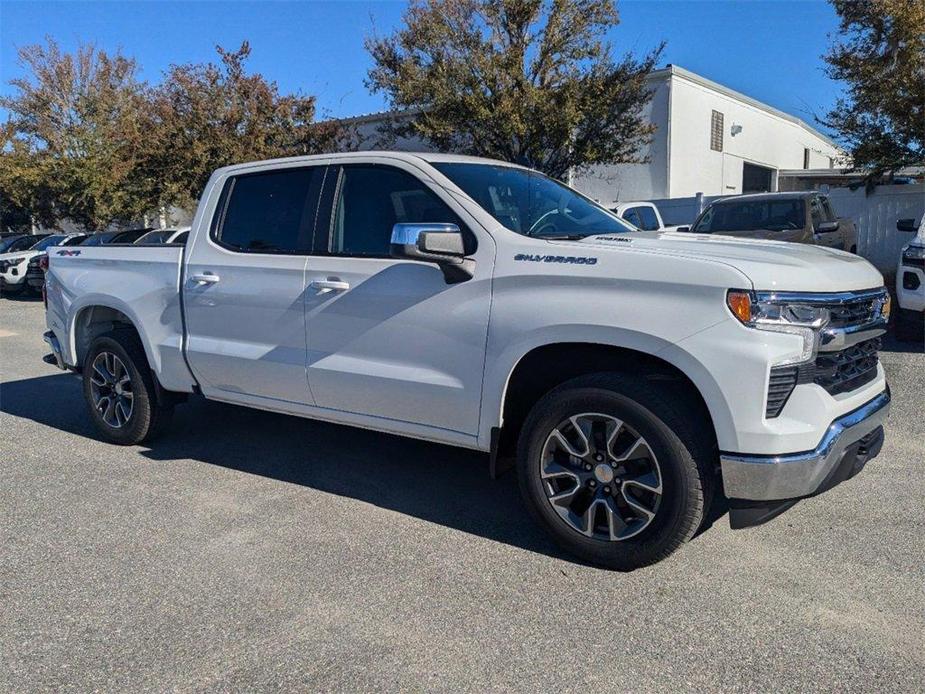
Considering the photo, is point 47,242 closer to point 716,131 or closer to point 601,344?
point 716,131

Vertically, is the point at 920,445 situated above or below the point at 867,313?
below

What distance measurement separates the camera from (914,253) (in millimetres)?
8219

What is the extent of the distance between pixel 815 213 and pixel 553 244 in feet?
31.5

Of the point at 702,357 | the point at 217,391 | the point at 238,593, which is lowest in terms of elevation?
the point at 238,593

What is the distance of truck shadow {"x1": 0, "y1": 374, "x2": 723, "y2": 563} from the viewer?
14.3ft

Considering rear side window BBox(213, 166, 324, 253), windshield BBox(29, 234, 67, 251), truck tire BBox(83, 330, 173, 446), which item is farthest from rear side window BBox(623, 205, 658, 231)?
windshield BBox(29, 234, 67, 251)

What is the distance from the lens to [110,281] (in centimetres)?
570

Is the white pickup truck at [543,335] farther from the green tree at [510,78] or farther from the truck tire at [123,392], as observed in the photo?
the green tree at [510,78]

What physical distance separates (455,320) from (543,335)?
0.51m

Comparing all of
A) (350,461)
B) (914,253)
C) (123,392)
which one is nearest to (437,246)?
(350,461)

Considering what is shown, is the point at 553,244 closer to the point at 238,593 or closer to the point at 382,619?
the point at 382,619

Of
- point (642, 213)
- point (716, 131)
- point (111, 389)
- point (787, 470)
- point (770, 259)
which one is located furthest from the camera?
point (716, 131)

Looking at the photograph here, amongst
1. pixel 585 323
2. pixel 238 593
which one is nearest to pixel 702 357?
pixel 585 323

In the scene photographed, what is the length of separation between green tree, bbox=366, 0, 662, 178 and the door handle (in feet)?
45.0
